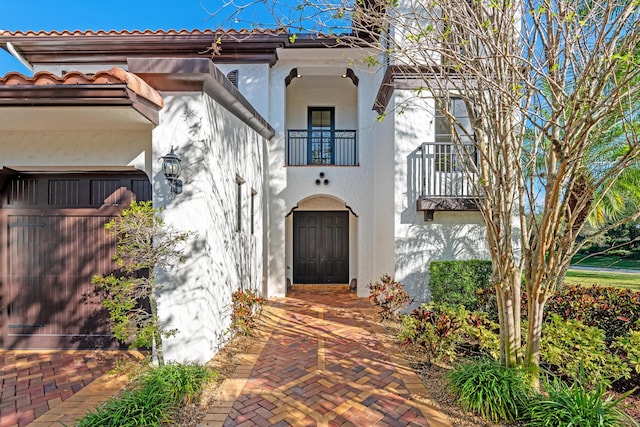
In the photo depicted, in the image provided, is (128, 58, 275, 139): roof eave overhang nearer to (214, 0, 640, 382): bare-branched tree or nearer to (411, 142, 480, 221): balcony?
(214, 0, 640, 382): bare-branched tree

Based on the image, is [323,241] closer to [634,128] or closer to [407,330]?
[407,330]

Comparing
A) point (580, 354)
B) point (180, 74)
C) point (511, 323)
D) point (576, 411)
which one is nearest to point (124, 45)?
point (180, 74)

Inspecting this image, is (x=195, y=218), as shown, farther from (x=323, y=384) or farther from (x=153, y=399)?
(x=323, y=384)

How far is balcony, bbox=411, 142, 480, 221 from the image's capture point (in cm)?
694

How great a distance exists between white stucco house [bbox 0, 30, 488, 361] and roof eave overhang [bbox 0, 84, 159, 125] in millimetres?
17

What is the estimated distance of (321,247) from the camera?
38.3 ft

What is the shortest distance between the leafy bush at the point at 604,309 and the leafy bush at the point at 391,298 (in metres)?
2.65

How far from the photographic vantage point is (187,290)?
4.56 m

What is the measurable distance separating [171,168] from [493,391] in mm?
4971

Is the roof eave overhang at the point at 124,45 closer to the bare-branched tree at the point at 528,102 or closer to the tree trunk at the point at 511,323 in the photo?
the bare-branched tree at the point at 528,102

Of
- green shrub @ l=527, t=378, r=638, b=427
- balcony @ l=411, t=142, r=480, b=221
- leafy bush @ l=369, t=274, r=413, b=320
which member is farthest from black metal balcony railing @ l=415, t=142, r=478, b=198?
green shrub @ l=527, t=378, r=638, b=427

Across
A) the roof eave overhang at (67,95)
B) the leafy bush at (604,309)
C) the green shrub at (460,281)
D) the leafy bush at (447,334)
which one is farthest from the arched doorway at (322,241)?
the roof eave overhang at (67,95)

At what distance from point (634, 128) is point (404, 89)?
515 centimetres

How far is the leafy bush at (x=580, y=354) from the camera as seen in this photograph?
12.7 feet
